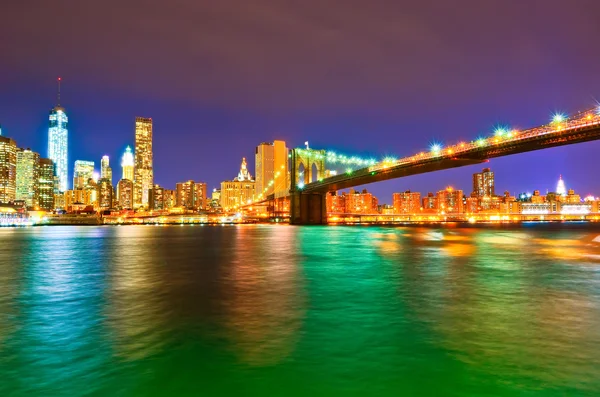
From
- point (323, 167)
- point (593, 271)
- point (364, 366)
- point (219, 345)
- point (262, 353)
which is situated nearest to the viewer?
point (364, 366)

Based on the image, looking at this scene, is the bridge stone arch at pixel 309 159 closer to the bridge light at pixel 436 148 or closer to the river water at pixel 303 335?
the bridge light at pixel 436 148

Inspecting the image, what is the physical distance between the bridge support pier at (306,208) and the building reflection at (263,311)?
250ft

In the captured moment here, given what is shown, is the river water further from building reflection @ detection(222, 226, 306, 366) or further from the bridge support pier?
the bridge support pier

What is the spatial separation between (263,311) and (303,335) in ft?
9.48

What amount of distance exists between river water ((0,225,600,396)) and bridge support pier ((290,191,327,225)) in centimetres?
7999

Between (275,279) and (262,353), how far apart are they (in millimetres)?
10672

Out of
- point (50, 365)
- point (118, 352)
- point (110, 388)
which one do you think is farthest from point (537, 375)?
point (50, 365)

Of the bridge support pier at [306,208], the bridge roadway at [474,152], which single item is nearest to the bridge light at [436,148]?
the bridge roadway at [474,152]

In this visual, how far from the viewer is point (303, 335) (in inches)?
396

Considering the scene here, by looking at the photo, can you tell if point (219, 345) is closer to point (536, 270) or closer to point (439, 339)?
point (439, 339)

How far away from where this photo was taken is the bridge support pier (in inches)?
3952

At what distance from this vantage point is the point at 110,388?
696 cm

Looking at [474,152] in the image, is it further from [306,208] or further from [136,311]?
[136,311]

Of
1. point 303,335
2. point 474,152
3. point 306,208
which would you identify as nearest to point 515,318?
point 303,335
